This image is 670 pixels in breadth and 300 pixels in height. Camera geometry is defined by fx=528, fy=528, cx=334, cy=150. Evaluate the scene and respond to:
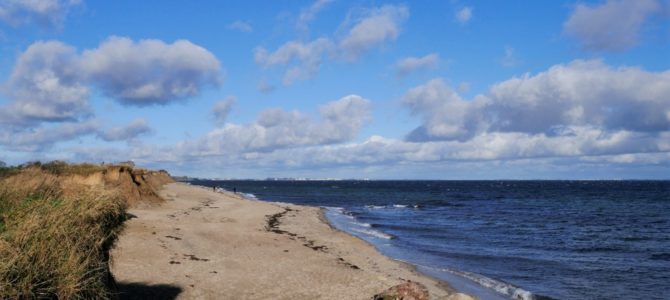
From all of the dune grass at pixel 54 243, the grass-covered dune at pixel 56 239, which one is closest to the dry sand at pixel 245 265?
the grass-covered dune at pixel 56 239

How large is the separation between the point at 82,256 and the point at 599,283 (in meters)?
20.3

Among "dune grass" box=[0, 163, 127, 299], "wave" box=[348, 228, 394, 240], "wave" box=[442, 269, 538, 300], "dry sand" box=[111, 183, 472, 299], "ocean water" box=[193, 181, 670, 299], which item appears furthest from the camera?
"wave" box=[348, 228, 394, 240]

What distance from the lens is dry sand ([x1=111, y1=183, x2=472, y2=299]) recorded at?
53.7ft

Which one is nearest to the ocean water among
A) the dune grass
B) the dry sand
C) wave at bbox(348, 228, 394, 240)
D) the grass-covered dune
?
wave at bbox(348, 228, 394, 240)

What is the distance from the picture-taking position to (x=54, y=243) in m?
8.37

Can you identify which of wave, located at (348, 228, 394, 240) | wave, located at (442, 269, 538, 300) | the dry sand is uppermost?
the dry sand

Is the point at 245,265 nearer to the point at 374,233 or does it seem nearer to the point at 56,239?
the point at 56,239

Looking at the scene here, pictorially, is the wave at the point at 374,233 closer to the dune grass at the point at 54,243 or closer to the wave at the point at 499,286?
the wave at the point at 499,286

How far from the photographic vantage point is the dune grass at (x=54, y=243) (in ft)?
25.1

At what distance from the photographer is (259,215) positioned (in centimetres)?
4434

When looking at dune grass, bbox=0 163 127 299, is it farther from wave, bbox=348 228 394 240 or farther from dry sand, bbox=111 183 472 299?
wave, bbox=348 228 394 240

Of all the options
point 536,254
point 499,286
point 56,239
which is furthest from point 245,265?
point 536,254

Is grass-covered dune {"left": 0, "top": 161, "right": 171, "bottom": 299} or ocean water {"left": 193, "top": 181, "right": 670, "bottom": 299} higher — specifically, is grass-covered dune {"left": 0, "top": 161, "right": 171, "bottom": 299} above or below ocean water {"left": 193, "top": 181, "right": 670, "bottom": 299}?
above

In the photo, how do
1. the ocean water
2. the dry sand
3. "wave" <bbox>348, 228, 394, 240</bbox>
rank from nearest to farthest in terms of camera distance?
the dry sand
the ocean water
"wave" <bbox>348, 228, 394, 240</bbox>
